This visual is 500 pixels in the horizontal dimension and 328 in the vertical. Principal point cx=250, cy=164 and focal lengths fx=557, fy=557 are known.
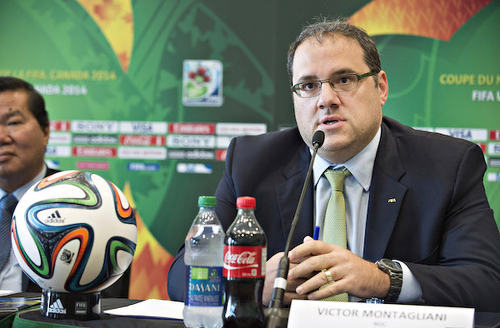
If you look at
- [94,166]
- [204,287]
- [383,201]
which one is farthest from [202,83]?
[204,287]

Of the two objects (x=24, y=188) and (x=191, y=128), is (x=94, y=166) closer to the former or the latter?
(x=191, y=128)

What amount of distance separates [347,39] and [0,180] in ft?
5.88

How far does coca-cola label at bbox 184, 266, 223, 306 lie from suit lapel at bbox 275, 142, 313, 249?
30.8 inches

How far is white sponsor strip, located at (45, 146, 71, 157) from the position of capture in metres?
3.74

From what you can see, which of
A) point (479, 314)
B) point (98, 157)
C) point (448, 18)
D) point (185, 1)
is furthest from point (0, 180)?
point (448, 18)

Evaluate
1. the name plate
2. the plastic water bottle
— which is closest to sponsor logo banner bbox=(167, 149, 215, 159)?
the plastic water bottle

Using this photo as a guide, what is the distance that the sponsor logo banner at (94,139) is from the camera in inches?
145

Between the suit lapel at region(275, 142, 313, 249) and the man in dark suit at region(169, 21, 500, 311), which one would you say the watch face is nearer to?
the man in dark suit at region(169, 21, 500, 311)

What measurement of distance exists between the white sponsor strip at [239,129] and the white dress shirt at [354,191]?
1.53 metres

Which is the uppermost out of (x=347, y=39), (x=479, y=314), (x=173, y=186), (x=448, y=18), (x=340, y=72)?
(x=448, y=18)

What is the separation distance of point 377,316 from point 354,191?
3.18ft

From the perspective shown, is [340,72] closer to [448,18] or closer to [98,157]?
[448,18]

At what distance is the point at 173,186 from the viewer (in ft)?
11.9

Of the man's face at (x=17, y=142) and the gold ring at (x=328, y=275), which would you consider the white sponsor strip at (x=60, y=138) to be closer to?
the man's face at (x=17, y=142)
